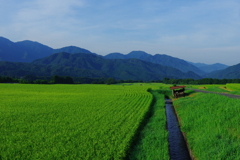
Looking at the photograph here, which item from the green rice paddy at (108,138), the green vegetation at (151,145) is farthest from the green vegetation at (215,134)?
the green vegetation at (151,145)

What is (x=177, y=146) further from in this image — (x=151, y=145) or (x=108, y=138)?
(x=108, y=138)

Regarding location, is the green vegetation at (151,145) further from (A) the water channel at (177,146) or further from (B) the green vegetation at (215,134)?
(B) the green vegetation at (215,134)

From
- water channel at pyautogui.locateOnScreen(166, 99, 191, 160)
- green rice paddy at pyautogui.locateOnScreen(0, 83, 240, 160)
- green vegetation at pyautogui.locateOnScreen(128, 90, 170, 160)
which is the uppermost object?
green rice paddy at pyautogui.locateOnScreen(0, 83, 240, 160)

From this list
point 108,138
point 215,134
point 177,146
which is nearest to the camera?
point 108,138

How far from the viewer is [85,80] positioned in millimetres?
169625

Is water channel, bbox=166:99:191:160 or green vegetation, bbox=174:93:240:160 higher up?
green vegetation, bbox=174:93:240:160

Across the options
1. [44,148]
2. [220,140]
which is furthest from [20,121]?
[220,140]

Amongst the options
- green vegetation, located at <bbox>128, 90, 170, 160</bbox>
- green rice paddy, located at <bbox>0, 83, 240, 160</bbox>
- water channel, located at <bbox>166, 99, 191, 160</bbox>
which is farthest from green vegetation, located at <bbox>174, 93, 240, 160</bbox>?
green vegetation, located at <bbox>128, 90, 170, 160</bbox>

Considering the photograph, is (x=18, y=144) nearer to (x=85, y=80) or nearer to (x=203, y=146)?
(x=203, y=146)

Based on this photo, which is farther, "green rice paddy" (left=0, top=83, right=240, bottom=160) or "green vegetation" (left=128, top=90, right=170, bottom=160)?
"green vegetation" (left=128, top=90, right=170, bottom=160)

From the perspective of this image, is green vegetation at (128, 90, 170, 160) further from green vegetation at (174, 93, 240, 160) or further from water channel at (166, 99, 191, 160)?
green vegetation at (174, 93, 240, 160)

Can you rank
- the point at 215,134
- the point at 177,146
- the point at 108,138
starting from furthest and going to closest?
the point at 177,146 → the point at 215,134 → the point at 108,138

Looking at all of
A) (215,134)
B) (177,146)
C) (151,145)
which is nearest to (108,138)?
(151,145)

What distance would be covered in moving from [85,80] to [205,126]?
521 ft
